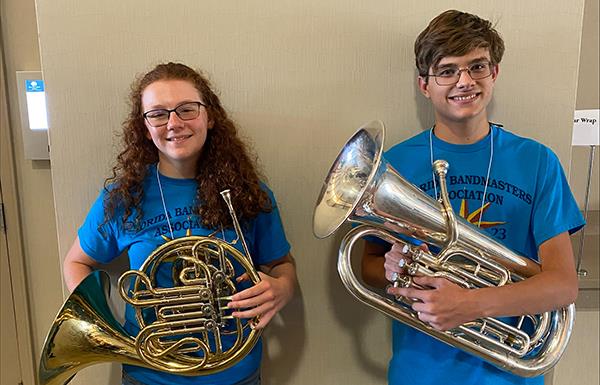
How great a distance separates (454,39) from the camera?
1.13 m

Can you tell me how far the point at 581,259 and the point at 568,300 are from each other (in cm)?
78

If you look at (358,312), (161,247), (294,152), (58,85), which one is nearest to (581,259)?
(358,312)

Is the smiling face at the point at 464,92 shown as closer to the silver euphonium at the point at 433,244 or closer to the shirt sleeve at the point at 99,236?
the silver euphonium at the point at 433,244

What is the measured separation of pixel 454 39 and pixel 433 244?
19.3 inches

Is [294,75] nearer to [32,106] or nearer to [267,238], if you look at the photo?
[267,238]

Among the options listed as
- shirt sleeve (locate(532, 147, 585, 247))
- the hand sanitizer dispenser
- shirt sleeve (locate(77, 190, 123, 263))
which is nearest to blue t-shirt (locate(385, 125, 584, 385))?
shirt sleeve (locate(532, 147, 585, 247))

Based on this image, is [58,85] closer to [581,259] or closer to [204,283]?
[204,283]

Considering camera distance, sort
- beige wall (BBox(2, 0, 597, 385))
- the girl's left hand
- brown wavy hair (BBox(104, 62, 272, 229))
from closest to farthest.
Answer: the girl's left hand < brown wavy hair (BBox(104, 62, 272, 229)) < beige wall (BBox(2, 0, 597, 385))

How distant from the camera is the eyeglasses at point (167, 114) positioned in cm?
116

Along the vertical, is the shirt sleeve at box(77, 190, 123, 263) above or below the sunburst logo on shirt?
below

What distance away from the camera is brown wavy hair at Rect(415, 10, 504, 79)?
1.13 meters

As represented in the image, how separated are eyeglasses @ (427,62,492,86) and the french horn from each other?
0.59m

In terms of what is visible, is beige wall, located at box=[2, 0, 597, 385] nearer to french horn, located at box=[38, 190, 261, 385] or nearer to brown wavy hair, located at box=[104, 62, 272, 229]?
brown wavy hair, located at box=[104, 62, 272, 229]

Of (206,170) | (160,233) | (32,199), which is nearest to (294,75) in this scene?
(206,170)
